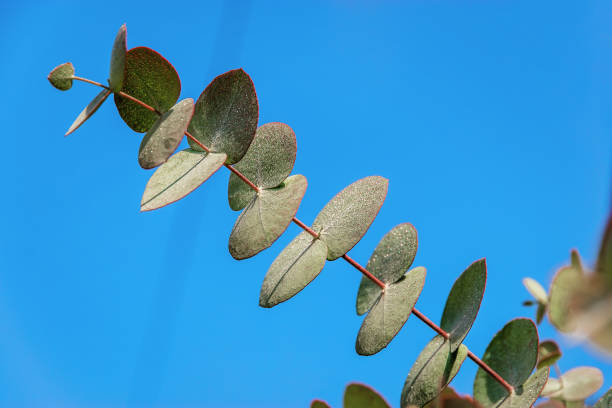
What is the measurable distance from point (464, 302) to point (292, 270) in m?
0.09

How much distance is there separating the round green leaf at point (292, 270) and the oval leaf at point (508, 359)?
10 centimetres

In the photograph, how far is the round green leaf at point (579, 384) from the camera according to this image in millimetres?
393

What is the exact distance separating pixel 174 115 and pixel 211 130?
0.03 meters

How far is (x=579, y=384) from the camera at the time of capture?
15.9 inches

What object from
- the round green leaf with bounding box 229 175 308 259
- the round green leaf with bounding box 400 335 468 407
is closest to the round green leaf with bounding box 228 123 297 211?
the round green leaf with bounding box 229 175 308 259

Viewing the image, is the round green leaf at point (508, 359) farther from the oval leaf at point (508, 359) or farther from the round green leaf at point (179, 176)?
the round green leaf at point (179, 176)

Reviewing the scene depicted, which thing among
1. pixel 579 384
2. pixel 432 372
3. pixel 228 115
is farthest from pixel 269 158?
pixel 579 384

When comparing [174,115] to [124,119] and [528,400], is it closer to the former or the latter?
[124,119]

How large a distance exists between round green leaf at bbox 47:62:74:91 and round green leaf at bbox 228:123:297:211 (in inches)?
3.8

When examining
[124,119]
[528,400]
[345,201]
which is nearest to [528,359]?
[528,400]

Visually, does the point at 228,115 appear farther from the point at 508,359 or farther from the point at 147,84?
the point at 508,359

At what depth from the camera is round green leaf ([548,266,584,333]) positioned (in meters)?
0.11

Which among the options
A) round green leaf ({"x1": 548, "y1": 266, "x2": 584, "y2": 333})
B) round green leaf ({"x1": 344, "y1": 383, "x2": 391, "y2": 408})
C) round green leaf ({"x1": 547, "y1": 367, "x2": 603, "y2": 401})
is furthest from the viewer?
round green leaf ({"x1": 547, "y1": 367, "x2": 603, "y2": 401})

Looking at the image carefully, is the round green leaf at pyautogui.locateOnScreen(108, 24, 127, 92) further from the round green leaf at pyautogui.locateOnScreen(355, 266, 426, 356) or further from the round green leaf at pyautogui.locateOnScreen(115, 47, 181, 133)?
the round green leaf at pyautogui.locateOnScreen(355, 266, 426, 356)
